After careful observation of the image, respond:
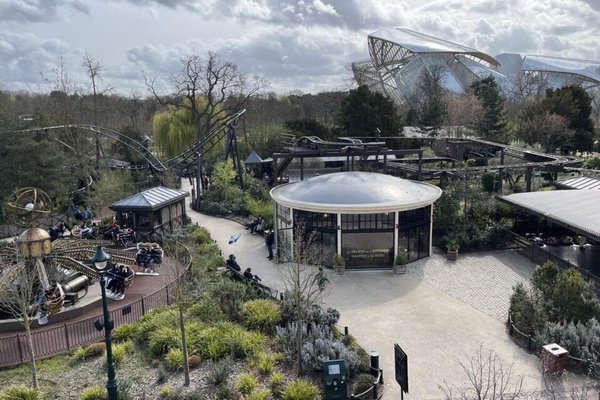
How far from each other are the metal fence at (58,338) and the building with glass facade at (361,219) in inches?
290

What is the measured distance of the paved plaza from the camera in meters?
13.0

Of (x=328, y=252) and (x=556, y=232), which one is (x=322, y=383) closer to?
(x=328, y=252)

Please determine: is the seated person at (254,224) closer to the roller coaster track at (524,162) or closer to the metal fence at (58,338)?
the roller coaster track at (524,162)

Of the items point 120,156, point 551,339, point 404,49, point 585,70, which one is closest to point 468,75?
point 404,49

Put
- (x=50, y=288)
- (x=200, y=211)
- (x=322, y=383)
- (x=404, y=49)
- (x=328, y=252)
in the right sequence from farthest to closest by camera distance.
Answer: (x=404, y=49), (x=200, y=211), (x=328, y=252), (x=50, y=288), (x=322, y=383)

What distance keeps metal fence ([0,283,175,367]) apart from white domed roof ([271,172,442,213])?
28.4ft

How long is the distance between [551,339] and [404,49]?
228ft

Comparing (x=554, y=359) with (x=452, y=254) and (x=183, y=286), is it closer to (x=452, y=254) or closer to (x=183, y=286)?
(x=452, y=254)

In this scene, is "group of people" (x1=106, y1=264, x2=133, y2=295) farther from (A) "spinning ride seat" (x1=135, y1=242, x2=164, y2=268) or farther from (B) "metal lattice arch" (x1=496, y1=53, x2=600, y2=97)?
(B) "metal lattice arch" (x1=496, y1=53, x2=600, y2=97)

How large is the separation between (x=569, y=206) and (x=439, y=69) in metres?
54.2

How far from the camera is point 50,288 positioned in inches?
644

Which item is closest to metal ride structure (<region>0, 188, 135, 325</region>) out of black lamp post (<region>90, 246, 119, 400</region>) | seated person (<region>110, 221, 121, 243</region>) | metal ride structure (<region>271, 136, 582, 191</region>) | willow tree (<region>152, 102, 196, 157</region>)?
black lamp post (<region>90, 246, 119, 400</region>)

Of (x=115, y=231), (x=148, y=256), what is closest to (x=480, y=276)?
(x=148, y=256)

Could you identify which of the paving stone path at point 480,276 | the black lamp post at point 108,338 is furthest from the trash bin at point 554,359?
the black lamp post at point 108,338
